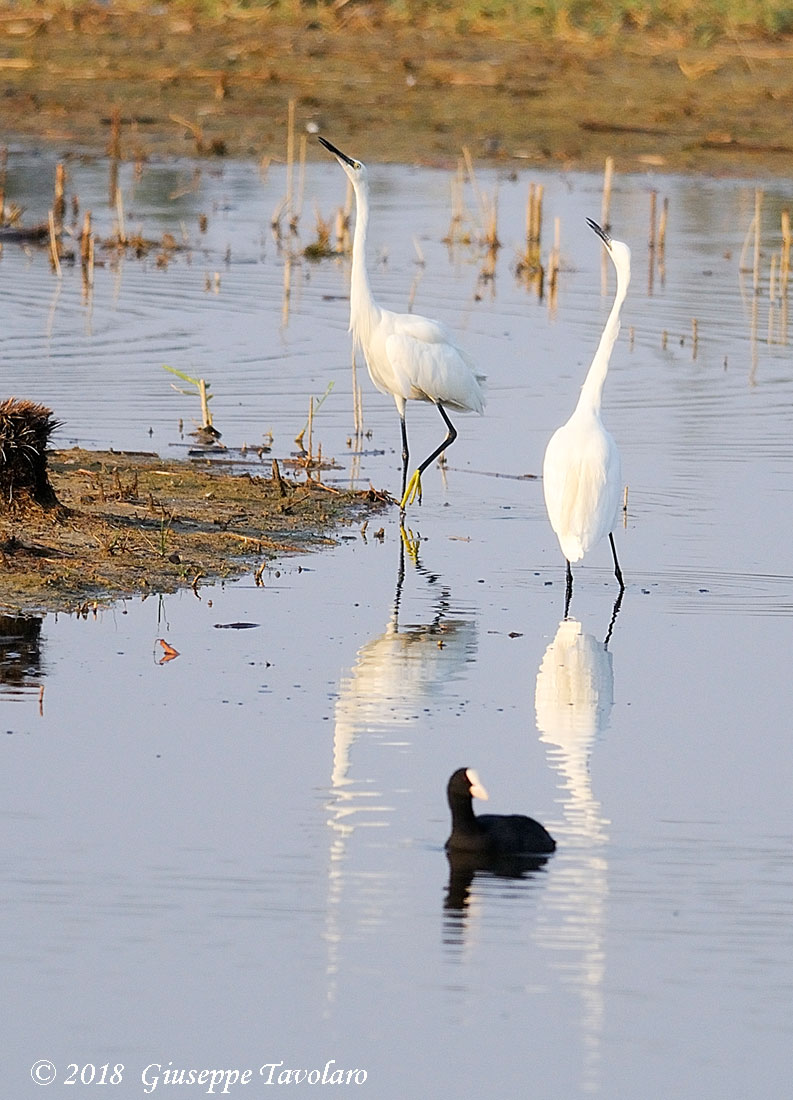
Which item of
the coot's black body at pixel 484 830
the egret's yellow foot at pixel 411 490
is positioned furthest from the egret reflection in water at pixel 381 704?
the egret's yellow foot at pixel 411 490

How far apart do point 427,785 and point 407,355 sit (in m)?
5.04

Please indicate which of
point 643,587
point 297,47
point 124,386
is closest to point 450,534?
point 643,587

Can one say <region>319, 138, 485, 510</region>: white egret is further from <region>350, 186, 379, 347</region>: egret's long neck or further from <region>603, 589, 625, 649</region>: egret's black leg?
<region>603, 589, 625, 649</region>: egret's black leg

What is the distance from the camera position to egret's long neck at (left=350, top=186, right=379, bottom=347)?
11.2 meters

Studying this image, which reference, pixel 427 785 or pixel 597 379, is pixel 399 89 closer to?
pixel 597 379

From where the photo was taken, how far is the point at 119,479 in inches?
387

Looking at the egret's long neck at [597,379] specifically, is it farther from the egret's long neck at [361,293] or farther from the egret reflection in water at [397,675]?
the egret's long neck at [361,293]

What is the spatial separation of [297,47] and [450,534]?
19.6m

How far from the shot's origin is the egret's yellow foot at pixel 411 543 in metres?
9.46

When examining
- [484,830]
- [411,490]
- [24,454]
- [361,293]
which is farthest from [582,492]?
[484,830]

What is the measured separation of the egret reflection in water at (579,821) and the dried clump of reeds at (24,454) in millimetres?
2342

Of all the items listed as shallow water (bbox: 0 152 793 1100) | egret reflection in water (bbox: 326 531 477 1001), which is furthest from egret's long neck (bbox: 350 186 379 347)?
egret reflection in water (bbox: 326 531 477 1001)

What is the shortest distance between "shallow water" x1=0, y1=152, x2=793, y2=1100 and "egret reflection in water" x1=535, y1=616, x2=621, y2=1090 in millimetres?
13

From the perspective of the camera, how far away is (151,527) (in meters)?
9.30
